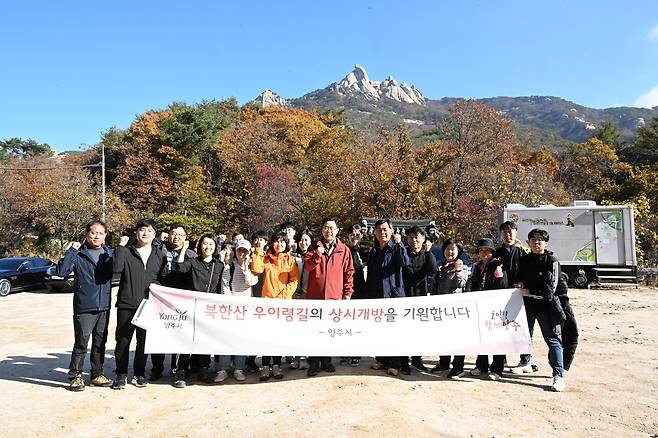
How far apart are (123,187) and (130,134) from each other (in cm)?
652

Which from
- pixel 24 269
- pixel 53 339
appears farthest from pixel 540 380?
pixel 24 269

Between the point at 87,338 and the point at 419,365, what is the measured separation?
4.06 metres

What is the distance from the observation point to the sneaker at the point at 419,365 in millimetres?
5507

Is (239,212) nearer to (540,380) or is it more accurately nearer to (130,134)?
(130,134)

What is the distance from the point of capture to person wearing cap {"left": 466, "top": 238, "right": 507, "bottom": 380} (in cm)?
528

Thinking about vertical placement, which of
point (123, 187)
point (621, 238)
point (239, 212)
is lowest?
point (621, 238)

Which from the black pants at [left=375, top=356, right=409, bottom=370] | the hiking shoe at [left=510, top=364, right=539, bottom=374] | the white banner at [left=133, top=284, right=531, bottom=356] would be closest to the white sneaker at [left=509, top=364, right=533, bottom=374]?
the hiking shoe at [left=510, top=364, right=539, bottom=374]

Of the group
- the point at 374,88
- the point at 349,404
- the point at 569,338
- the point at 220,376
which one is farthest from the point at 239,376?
the point at 374,88

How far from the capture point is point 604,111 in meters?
114

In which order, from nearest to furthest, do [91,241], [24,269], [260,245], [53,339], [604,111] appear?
1. [91,241]
2. [260,245]
3. [53,339]
4. [24,269]
5. [604,111]

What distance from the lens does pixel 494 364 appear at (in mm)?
5297

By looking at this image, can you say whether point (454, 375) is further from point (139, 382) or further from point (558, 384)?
point (139, 382)

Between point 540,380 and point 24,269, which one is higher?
point 24,269

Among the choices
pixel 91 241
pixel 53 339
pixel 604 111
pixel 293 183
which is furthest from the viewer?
pixel 604 111
